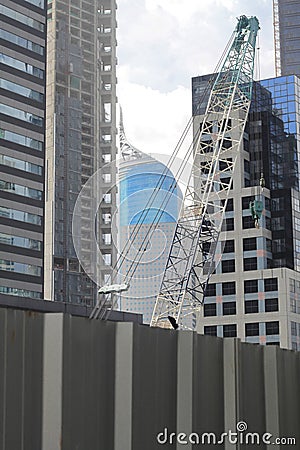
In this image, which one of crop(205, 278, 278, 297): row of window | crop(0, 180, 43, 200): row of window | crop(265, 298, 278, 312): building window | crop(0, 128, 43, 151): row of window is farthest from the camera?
crop(205, 278, 278, 297): row of window

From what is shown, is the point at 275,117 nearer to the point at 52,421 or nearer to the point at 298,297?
the point at 298,297

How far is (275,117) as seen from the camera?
96.8 meters

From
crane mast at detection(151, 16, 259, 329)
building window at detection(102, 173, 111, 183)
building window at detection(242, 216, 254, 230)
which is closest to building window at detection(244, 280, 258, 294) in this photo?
building window at detection(242, 216, 254, 230)

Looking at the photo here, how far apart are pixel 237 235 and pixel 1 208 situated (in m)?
26.2

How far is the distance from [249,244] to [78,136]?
21.4 metres

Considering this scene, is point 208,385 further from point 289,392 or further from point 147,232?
point 147,232

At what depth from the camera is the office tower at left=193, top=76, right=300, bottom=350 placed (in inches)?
3501

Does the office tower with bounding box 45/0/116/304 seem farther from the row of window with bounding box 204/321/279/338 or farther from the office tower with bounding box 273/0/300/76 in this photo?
the office tower with bounding box 273/0/300/76

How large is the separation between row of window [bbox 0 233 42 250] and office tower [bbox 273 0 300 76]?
180 feet

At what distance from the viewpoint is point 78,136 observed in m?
86.6

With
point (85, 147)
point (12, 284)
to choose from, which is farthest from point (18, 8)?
point (12, 284)

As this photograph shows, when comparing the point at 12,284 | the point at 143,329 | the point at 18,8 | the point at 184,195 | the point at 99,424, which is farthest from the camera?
the point at 18,8

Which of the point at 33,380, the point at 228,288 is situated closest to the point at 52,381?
the point at 33,380

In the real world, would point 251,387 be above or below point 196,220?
below
